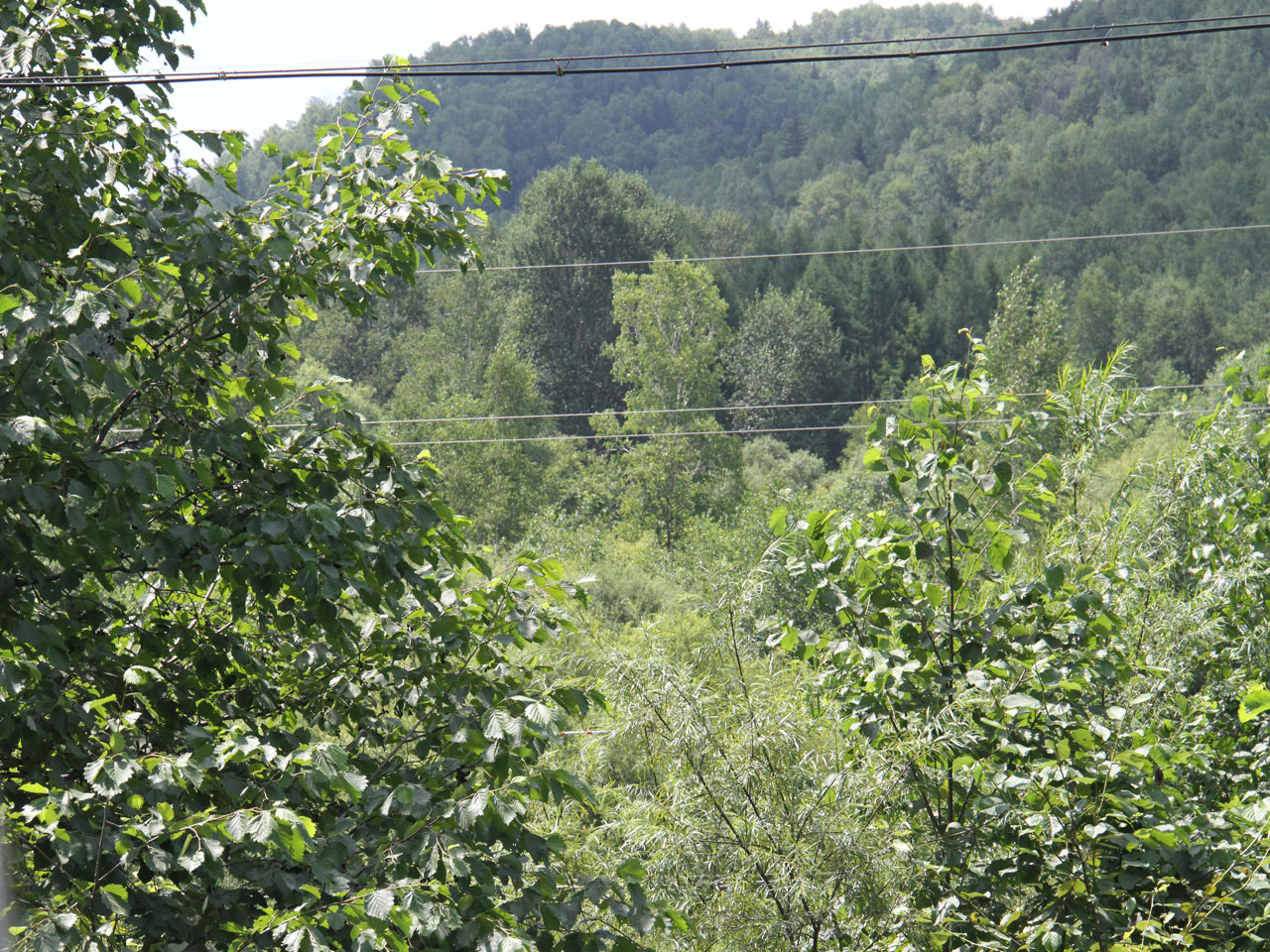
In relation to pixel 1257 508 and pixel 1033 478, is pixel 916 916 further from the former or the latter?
pixel 1257 508

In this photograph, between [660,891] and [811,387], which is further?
[811,387]

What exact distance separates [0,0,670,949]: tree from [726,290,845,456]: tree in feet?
139

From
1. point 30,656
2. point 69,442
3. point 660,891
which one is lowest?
point 660,891

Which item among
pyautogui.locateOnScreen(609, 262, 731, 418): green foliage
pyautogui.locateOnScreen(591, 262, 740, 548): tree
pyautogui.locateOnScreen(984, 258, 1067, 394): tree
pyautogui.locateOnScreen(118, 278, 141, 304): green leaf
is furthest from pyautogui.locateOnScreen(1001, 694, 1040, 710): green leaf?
pyautogui.locateOnScreen(609, 262, 731, 418): green foliage

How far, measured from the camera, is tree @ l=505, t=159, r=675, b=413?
158ft

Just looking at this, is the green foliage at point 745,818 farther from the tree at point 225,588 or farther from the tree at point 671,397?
the tree at point 671,397

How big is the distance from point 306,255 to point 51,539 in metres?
1.07

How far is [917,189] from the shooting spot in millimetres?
84312

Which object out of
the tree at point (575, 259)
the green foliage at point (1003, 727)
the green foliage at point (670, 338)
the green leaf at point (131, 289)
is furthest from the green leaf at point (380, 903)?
the tree at point (575, 259)

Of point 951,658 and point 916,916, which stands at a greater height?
point 951,658

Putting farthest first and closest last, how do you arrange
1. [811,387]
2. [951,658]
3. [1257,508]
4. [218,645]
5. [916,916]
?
[811,387] < [1257,508] < [951,658] < [916,916] < [218,645]

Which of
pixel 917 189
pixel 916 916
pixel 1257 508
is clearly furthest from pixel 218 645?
pixel 917 189

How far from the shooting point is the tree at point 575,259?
48281 millimetres

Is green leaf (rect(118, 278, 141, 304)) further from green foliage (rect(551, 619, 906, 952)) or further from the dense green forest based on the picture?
green foliage (rect(551, 619, 906, 952))
